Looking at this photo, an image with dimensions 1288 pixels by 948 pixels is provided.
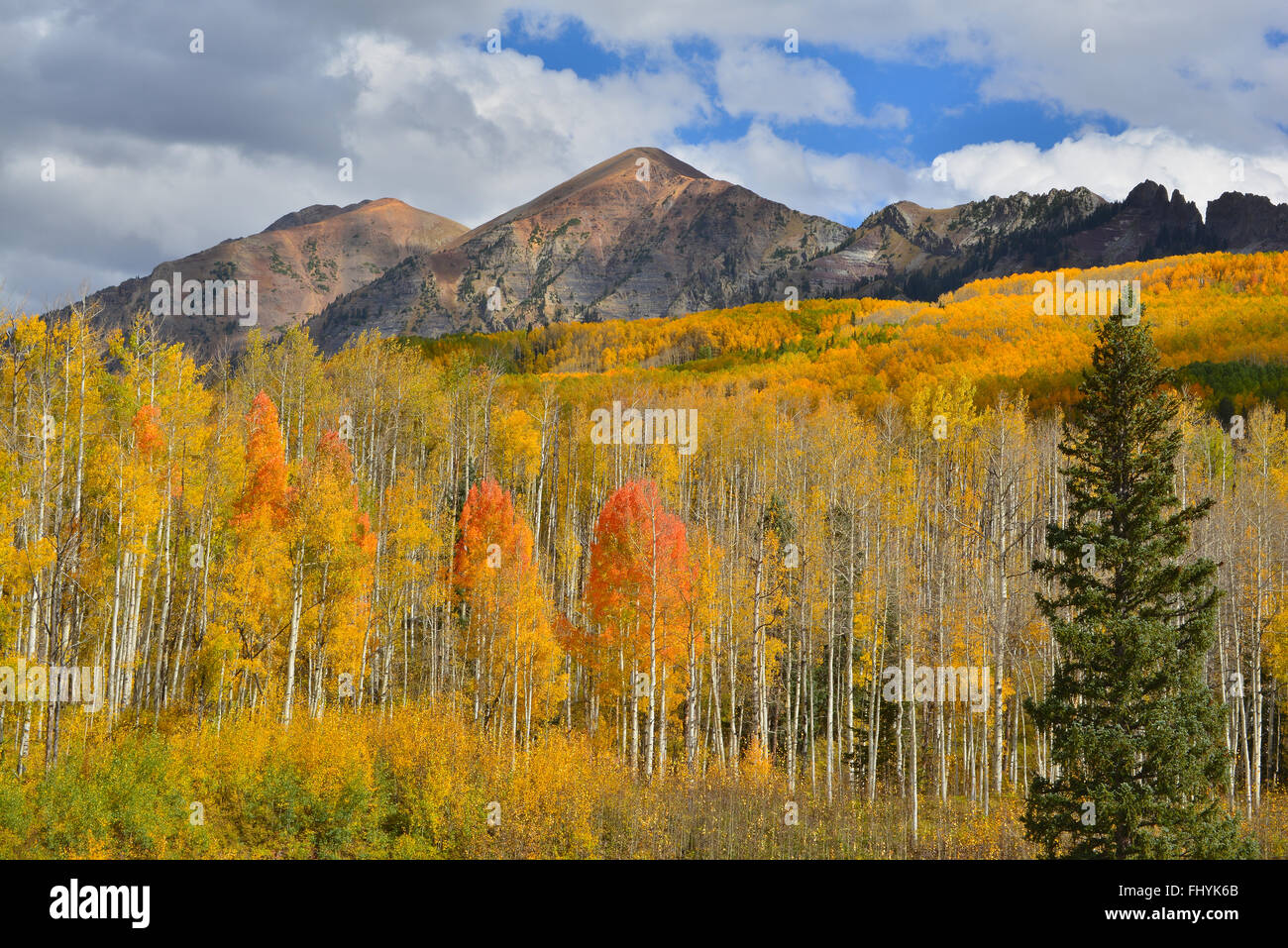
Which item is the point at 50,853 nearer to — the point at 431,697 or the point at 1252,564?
the point at 431,697

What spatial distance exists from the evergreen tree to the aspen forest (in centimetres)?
311

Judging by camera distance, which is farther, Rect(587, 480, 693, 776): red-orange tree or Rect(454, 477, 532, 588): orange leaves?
Rect(454, 477, 532, 588): orange leaves

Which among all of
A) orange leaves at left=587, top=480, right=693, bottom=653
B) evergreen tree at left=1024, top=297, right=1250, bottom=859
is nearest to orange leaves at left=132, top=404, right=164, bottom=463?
orange leaves at left=587, top=480, right=693, bottom=653

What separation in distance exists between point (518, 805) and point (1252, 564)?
3738 centimetres

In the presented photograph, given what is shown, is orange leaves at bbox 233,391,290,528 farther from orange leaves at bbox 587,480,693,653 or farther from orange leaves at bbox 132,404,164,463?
orange leaves at bbox 587,480,693,653

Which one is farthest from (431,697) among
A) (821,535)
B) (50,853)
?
(821,535)

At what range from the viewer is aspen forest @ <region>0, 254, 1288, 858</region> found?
71.5 ft

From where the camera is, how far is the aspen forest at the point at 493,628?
21797 mm

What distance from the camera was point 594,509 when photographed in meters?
56.5

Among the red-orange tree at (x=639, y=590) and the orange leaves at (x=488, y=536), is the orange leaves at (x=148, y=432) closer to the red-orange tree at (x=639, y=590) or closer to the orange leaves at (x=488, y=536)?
the orange leaves at (x=488, y=536)

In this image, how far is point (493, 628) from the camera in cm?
3216

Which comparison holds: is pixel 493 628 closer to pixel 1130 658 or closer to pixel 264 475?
pixel 264 475

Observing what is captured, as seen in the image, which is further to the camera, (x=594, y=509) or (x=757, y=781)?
(x=594, y=509)

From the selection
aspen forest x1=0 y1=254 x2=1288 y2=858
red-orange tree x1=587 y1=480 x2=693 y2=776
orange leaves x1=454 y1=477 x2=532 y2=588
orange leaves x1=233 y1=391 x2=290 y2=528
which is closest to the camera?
aspen forest x1=0 y1=254 x2=1288 y2=858
